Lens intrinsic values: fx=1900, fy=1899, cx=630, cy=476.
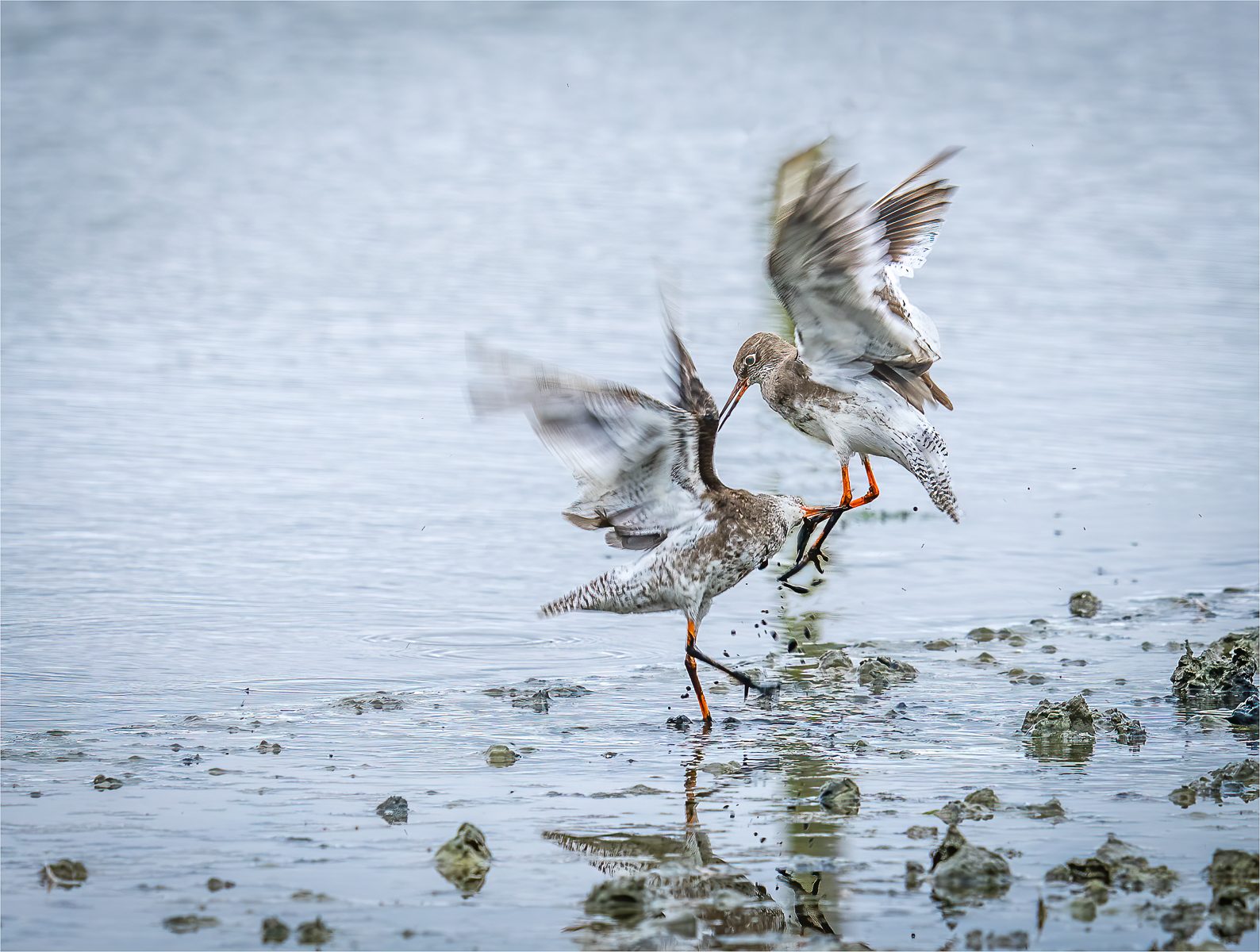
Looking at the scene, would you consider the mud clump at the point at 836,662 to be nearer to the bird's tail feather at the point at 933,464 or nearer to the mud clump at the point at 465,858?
the bird's tail feather at the point at 933,464

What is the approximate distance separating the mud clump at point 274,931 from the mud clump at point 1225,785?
3144 mm

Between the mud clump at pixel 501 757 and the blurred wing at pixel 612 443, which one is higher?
the blurred wing at pixel 612 443

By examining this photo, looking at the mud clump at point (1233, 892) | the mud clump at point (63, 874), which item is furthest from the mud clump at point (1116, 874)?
the mud clump at point (63, 874)

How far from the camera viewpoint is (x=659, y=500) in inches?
310

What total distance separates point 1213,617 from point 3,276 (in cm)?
1093

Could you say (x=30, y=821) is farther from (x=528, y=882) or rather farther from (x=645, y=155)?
(x=645, y=155)

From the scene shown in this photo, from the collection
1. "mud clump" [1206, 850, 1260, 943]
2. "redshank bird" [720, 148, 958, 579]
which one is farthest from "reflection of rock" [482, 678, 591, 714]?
"mud clump" [1206, 850, 1260, 943]

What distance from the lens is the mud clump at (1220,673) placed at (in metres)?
8.00

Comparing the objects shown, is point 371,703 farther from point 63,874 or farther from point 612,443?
point 63,874

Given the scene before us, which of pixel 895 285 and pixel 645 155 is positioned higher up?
pixel 645 155

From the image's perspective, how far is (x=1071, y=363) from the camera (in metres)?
14.6

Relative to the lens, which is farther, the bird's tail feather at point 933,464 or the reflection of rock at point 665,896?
the bird's tail feather at point 933,464

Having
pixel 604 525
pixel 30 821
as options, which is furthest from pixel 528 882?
pixel 604 525

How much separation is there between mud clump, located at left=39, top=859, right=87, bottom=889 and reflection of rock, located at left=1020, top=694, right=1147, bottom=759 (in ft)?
11.7
